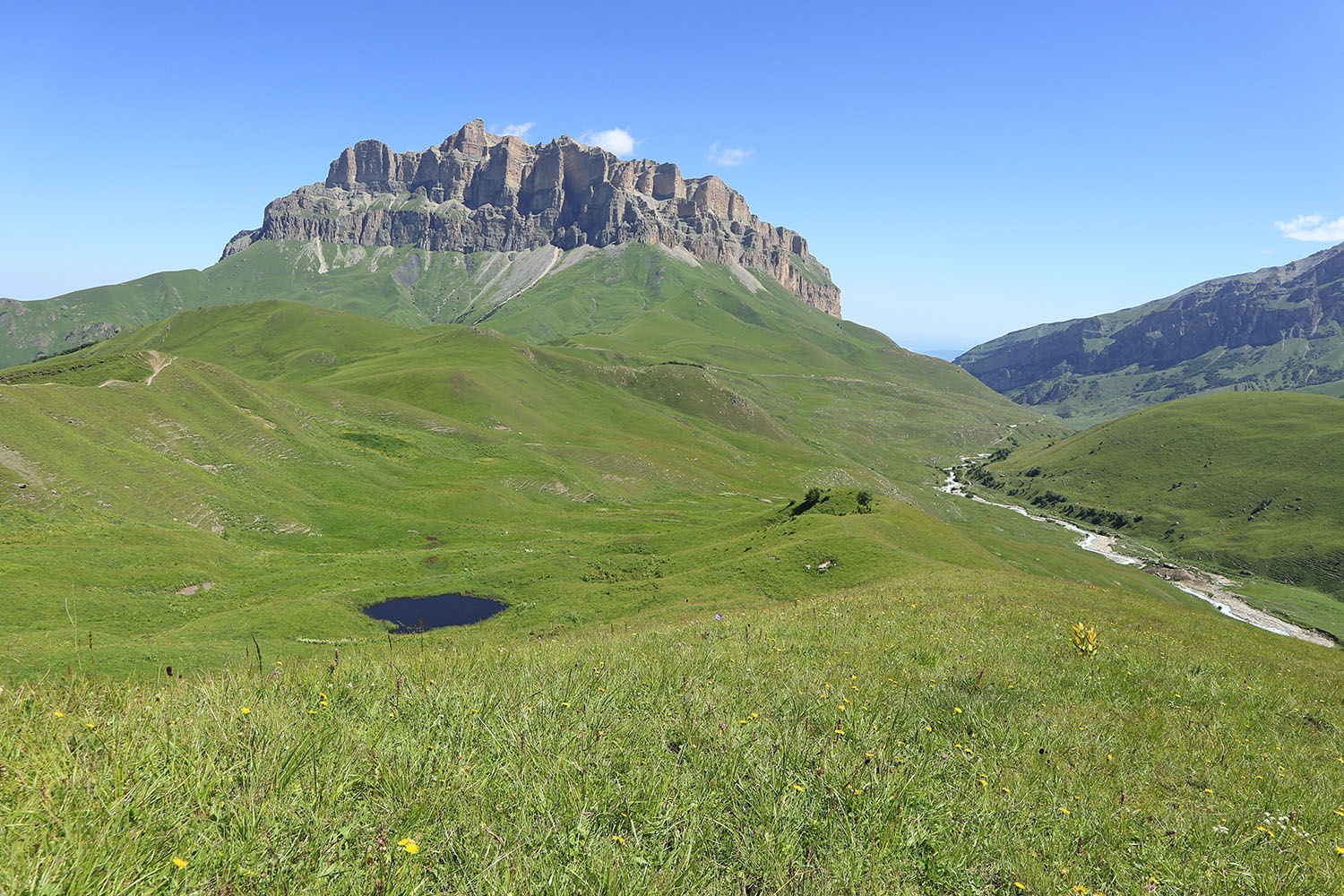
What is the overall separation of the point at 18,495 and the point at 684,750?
227ft

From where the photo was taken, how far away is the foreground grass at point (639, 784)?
4121 millimetres

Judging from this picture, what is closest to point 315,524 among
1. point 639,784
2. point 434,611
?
point 434,611

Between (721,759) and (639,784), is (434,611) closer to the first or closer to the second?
(721,759)

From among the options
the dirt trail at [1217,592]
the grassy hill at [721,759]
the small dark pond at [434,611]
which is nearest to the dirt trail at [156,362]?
the small dark pond at [434,611]

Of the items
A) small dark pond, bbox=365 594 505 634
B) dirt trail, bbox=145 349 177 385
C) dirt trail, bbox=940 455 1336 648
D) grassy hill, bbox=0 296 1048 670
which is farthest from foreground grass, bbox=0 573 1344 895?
dirt trail, bbox=940 455 1336 648

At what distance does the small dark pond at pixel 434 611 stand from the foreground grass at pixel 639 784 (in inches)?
1439

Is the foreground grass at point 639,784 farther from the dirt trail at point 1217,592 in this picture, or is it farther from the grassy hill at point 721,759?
the dirt trail at point 1217,592

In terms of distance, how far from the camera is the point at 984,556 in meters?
59.1

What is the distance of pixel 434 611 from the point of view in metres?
45.4

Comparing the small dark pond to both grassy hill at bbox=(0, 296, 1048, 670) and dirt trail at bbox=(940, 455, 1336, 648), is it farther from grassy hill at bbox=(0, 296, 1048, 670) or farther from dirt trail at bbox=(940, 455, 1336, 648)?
dirt trail at bbox=(940, 455, 1336, 648)

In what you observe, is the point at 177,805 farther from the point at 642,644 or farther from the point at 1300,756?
the point at 1300,756

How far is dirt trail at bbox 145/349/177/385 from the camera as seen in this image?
80.7 meters

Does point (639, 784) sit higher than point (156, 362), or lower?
lower

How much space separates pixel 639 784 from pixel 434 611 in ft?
146
